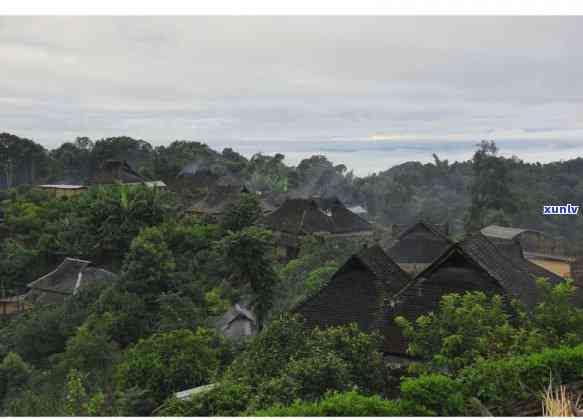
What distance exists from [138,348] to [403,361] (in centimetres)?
548

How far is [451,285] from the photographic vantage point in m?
10.7

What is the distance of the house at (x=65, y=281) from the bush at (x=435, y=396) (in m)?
17.7

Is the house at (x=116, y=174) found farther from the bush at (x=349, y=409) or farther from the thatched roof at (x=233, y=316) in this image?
the bush at (x=349, y=409)

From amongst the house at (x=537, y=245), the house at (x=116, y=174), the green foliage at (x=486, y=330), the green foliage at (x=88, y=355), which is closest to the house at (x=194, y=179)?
the house at (x=116, y=174)

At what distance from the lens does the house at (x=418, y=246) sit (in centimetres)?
2161

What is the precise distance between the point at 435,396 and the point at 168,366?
648 cm

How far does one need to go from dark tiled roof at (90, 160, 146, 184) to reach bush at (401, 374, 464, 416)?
34915mm

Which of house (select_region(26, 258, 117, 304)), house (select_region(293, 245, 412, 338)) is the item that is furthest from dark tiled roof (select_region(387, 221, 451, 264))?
house (select_region(26, 258, 117, 304))

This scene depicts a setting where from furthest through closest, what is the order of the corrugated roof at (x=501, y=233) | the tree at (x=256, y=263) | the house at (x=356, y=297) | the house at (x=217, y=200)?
the house at (x=217, y=200) → the corrugated roof at (x=501, y=233) → the tree at (x=256, y=263) → the house at (x=356, y=297)

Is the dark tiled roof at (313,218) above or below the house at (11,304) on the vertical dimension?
above

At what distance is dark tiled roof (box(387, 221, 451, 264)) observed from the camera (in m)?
21.8

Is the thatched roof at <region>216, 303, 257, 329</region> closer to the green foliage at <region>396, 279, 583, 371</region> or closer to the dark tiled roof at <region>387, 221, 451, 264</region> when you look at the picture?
the dark tiled roof at <region>387, 221, 451, 264</region>

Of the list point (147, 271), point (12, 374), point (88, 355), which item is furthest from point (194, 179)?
point (88, 355)

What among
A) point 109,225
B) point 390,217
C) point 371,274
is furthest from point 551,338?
point 390,217
